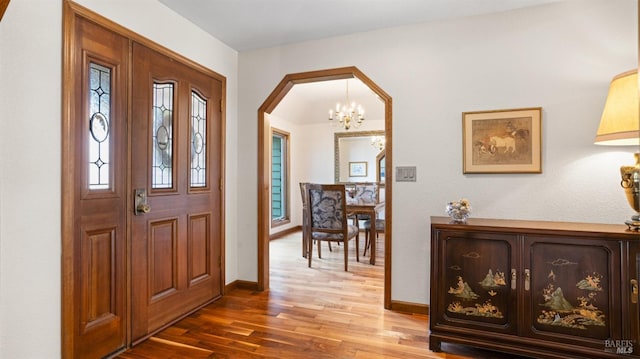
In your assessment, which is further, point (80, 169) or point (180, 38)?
point (180, 38)

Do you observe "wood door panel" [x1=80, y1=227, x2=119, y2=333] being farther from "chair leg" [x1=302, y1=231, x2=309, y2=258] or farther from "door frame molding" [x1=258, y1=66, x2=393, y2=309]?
"chair leg" [x1=302, y1=231, x2=309, y2=258]

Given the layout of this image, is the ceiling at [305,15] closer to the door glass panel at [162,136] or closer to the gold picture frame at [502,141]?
Answer: the door glass panel at [162,136]

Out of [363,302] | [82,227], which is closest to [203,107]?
[82,227]

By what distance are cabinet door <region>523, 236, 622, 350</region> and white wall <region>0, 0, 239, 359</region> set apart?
2773mm

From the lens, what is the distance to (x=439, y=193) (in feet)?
8.65

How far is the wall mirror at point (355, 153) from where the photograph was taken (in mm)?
6227

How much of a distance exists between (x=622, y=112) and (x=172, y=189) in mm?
3032

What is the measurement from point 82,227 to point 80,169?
0.34m

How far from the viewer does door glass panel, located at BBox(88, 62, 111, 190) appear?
6.30ft

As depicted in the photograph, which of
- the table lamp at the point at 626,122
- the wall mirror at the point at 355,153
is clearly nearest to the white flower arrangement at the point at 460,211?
the table lamp at the point at 626,122

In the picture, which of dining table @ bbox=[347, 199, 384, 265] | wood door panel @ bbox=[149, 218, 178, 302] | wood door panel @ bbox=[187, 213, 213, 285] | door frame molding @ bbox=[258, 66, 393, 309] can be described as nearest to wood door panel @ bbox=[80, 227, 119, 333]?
wood door panel @ bbox=[149, 218, 178, 302]

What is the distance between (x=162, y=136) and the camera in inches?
96.0
